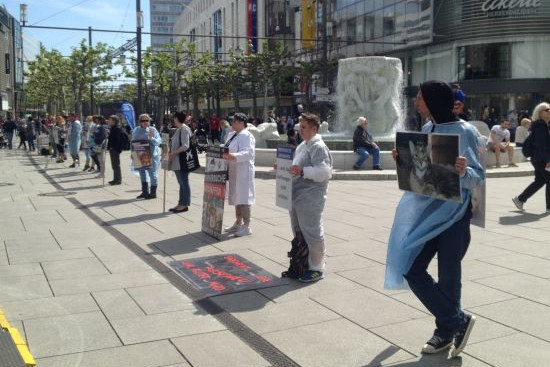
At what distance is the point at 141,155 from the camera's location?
1201 cm

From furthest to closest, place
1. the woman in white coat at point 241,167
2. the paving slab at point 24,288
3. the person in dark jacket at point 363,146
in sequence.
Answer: the person in dark jacket at point 363,146 → the woman in white coat at point 241,167 → the paving slab at point 24,288

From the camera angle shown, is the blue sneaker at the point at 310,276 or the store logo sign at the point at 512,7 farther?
the store logo sign at the point at 512,7

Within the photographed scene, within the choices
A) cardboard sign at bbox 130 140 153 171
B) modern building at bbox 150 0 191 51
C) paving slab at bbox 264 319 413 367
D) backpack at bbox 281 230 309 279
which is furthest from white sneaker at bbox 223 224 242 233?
modern building at bbox 150 0 191 51

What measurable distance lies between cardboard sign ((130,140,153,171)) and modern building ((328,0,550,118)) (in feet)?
74.8

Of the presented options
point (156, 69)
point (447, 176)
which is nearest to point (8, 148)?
point (156, 69)

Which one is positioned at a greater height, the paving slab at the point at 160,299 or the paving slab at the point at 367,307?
the paving slab at the point at 367,307

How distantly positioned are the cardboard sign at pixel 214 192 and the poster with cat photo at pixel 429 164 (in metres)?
4.07

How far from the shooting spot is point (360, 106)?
2167cm

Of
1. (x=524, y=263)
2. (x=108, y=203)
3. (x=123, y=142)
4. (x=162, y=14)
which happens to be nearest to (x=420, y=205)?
(x=524, y=263)

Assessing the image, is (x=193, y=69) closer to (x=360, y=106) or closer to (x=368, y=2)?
(x=368, y=2)

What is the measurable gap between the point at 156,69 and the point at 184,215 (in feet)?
143

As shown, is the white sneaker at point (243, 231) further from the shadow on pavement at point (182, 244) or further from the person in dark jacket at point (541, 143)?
the person in dark jacket at point (541, 143)

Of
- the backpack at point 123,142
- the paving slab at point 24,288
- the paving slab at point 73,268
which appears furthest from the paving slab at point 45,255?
the backpack at point 123,142

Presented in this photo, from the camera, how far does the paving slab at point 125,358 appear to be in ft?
13.2
